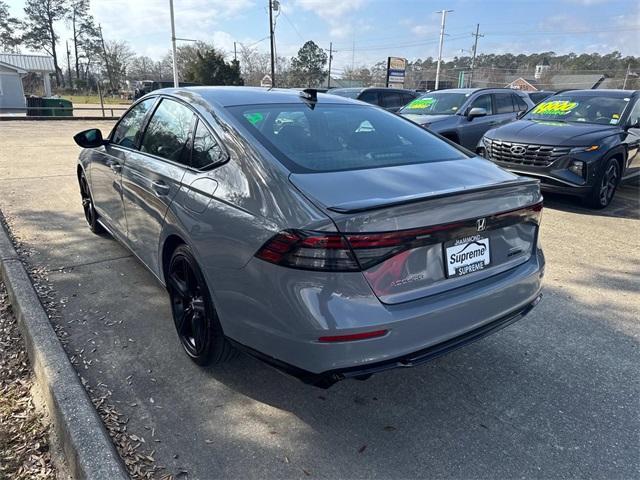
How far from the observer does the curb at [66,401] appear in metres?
2.04

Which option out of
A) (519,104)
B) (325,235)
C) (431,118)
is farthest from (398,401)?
(519,104)

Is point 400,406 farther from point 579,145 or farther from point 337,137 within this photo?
point 579,145

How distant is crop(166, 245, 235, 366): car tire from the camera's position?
8.64ft

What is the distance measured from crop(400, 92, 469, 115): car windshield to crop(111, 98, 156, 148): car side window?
7397 mm

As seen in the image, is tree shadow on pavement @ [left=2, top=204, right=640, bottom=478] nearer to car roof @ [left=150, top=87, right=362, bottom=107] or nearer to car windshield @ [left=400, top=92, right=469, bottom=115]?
car roof @ [left=150, top=87, right=362, bottom=107]

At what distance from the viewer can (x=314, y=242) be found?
195 cm

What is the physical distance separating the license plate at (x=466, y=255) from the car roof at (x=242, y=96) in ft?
5.11

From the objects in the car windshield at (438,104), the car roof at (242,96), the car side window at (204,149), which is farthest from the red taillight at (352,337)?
the car windshield at (438,104)

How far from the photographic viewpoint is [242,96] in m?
3.10

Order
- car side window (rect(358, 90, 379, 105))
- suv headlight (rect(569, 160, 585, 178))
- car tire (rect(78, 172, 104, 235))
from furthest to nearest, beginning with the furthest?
car side window (rect(358, 90, 379, 105))
suv headlight (rect(569, 160, 585, 178))
car tire (rect(78, 172, 104, 235))

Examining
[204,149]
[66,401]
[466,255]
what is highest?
[204,149]

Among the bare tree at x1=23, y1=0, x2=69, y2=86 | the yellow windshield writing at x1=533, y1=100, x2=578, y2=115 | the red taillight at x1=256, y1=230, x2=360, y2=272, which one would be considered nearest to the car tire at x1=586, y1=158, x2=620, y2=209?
the yellow windshield writing at x1=533, y1=100, x2=578, y2=115

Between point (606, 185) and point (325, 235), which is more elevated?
point (325, 235)

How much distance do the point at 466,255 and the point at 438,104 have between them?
8.81 metres
